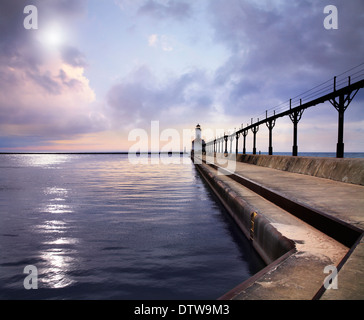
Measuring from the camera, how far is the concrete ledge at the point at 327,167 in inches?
465

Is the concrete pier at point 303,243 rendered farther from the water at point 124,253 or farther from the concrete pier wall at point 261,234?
the water at point 124,253

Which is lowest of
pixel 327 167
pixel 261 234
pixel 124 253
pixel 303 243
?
pixel 124 253

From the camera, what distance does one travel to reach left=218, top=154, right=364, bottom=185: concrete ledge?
11.8 metres

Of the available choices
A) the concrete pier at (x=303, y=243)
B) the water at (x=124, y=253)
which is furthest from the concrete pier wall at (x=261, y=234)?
the water at (x=124, y=253)

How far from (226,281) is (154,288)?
1152mm

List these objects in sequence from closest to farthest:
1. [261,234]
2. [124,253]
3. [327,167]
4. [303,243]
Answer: [303,243]
[261,234]
[124,253]
[327,167]

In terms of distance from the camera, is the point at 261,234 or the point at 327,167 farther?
the point at 327,167

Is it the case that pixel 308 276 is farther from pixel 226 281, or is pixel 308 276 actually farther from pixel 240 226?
pixel 240 226

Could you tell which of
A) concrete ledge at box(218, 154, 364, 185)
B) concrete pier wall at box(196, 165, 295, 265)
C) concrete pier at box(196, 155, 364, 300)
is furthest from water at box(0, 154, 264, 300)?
concrete ledge at box(218, 154, 364, 185)

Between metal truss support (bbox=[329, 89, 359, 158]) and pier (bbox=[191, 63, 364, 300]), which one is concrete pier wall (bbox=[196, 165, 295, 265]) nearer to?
pier (bbox=[191, 63, 364, 300])

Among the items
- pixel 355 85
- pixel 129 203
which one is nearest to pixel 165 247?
pixel 129 203

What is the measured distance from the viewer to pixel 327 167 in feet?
47.7

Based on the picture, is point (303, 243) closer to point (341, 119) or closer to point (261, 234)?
point (261, 234)

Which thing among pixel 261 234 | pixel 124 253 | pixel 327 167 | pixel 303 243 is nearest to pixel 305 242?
pixel 303 243
